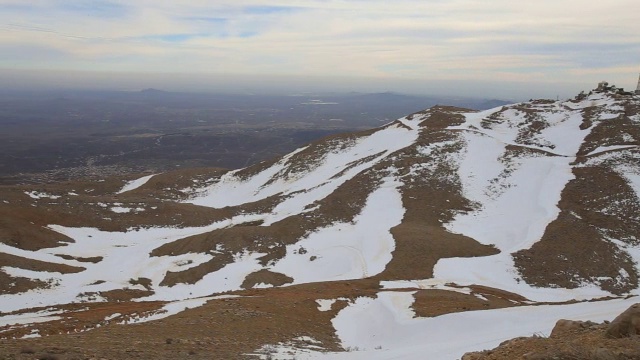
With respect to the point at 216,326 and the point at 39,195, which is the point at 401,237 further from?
the point at 39,195

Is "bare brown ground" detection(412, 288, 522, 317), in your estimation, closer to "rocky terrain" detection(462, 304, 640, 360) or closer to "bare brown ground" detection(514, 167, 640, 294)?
"bare brown ground" detection(514, 167, 640, 294)

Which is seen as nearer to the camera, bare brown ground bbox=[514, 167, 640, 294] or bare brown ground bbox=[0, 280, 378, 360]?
bare brown ground bbox=[0, 280, 378, 360]

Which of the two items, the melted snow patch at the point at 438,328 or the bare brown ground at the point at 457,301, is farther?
the bare brown ground at the point at 457,301

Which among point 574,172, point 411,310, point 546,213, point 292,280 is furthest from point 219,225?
point 574,172

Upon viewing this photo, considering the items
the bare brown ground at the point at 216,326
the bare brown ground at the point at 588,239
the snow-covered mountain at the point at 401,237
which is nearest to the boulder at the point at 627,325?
the snow-covered mountain at the point at 401,237

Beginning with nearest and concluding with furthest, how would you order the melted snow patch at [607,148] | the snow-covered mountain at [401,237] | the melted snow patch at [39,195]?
the snow-covered mountain at [401,237]
the melted snow patch at [39,195]
the melted snow patch at [607,148]

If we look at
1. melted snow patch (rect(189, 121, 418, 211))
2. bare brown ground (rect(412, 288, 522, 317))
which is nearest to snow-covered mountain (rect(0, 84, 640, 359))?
bare brown ground (rect(412, 288, 522, 317))

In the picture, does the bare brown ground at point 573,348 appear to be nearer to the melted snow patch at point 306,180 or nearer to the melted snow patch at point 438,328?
the melted snow patch at point 438,328

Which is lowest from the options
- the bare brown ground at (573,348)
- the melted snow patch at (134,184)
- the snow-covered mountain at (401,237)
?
the melted snow patch at (134,184)
